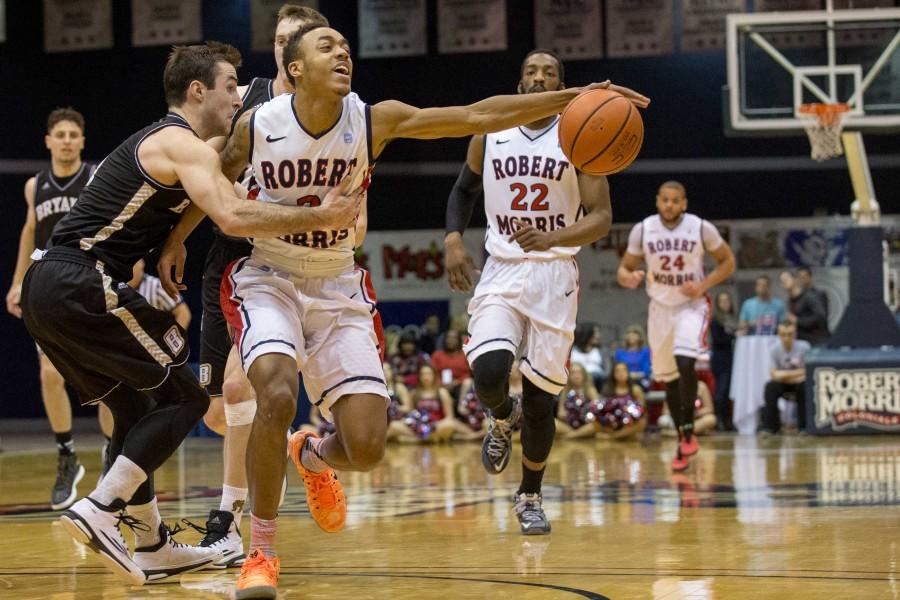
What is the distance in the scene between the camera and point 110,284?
483cm

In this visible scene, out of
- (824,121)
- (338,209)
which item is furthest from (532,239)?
(824,121)

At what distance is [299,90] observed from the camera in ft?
15.9

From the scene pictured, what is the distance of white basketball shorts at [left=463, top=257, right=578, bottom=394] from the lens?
631 centimetres

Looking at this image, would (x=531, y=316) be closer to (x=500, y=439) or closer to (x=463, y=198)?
(x=500, y=439)

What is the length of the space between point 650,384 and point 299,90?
1097 cm

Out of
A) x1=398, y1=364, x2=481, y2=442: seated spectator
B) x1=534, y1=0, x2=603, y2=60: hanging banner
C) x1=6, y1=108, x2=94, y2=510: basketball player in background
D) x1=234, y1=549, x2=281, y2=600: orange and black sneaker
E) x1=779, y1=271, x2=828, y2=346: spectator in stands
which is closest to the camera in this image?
x1=234, y1=549, x2=281, y2=600: orange and black sneaker

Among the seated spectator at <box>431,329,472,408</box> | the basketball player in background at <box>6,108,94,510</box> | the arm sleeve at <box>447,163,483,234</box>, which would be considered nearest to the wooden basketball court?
the basketball player in background at <box>6,108,94,510</box>

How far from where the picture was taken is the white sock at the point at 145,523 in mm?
4953

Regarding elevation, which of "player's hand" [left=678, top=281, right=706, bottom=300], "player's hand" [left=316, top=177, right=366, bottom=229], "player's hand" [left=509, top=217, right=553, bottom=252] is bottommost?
"player's hand" [left=678, top=281, right=706, bottom=300]

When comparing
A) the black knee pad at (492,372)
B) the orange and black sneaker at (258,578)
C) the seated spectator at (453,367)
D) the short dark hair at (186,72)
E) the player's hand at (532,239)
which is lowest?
the seated spectator at (453,367)

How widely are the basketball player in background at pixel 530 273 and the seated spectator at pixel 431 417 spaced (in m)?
7.76

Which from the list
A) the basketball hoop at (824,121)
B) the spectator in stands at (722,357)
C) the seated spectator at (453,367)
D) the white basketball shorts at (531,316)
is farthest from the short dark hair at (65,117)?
the spectator in stands at (722,357)

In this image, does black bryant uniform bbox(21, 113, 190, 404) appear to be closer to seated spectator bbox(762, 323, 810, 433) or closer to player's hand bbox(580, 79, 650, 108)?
player's hand bbox(580, 79, 650, 108)

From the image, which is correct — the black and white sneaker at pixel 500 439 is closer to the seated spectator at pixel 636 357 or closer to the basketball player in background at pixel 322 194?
the basketball player in background at pixel 322 194
